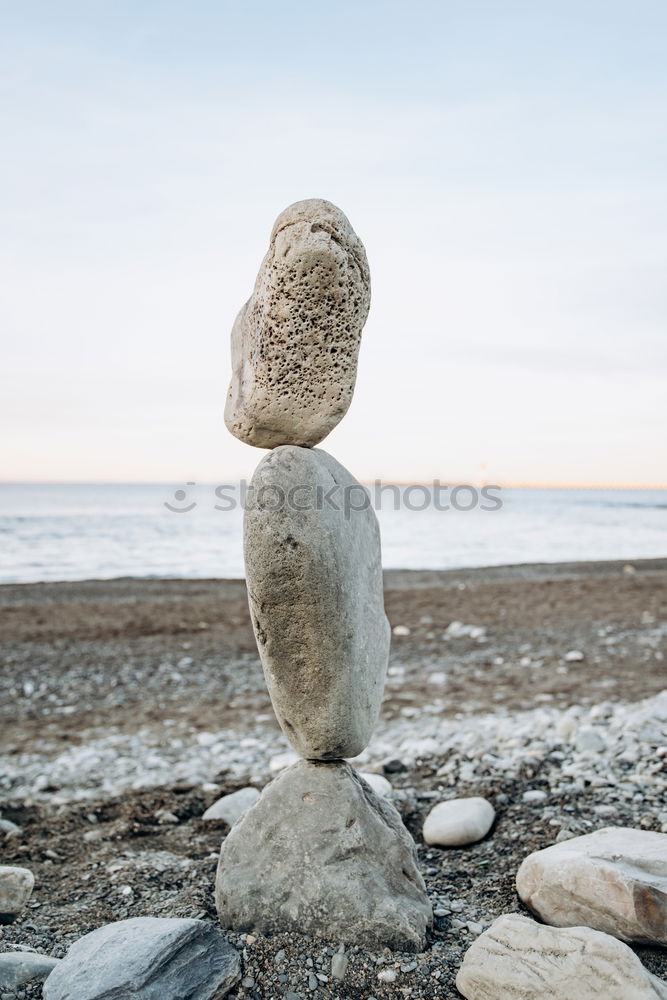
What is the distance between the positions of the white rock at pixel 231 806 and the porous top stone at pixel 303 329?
234cm

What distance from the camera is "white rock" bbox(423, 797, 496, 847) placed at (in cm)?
411

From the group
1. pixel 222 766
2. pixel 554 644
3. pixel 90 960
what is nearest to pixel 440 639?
pixel 554 644

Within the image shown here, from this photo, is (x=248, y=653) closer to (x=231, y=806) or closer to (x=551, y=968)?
(x=231, y=806)

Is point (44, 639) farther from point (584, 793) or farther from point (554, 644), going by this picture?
point (584, 793)

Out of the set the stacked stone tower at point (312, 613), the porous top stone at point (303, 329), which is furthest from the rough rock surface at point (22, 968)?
the porous top stone at point (303, 329)

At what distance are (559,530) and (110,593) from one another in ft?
81.9

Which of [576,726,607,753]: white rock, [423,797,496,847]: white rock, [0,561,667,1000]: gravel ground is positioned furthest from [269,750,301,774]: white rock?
[576,726,607,753]: white rock

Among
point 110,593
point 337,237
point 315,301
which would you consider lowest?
point 110,593

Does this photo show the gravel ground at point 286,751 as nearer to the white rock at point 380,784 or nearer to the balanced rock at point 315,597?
the white rock at point 380,784

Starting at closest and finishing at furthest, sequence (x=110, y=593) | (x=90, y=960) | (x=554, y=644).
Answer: (x=90, y=960)
(x=554, y=644)
(x=110, y=593)

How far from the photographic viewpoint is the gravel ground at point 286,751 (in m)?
3.39

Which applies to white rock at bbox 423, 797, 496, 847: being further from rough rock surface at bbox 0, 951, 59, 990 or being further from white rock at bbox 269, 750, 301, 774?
rough rock surface at bbox 0, 951, 59, 990

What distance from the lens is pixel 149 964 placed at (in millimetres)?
2697

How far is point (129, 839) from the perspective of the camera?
4.39m
